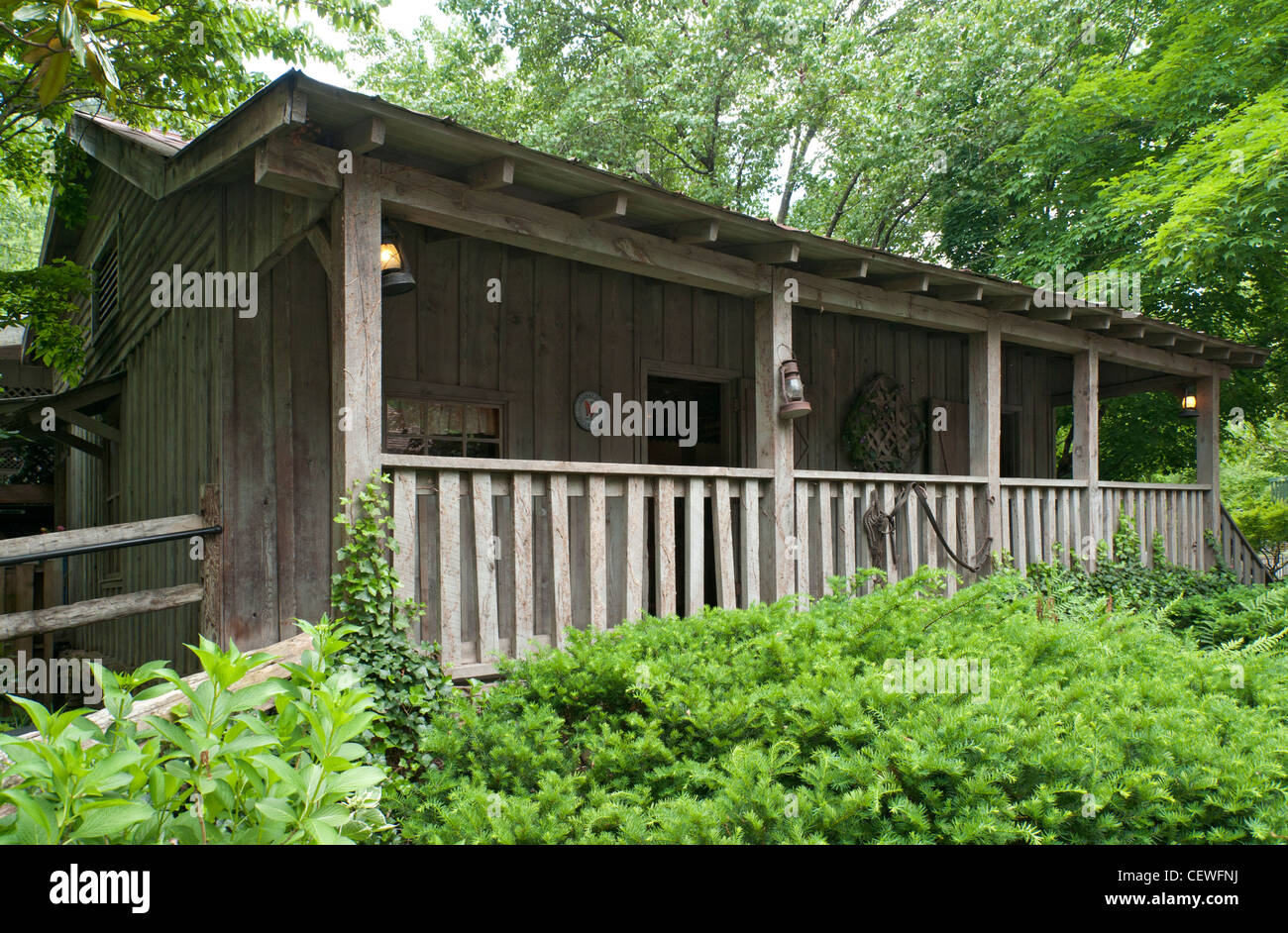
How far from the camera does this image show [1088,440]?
780 centimetres

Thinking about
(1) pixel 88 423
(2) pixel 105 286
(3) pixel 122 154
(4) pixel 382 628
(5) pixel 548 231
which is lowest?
(4) pixel 382 628

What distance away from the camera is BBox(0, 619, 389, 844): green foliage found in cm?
151

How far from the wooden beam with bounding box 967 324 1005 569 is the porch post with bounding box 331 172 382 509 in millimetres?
4986

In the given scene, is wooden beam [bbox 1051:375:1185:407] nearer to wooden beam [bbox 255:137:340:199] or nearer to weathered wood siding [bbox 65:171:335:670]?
weathered wood siding [bbox 65:171:335:670]

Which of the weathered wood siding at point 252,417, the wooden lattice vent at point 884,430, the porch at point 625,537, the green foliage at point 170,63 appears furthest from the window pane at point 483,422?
the wooden lattice vent at point 884,430

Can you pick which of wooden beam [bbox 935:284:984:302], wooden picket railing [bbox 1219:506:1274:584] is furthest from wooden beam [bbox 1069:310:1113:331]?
wooden picket railing [bbox 1219:506:1274:584]

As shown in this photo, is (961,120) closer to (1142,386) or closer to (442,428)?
(1142,386)

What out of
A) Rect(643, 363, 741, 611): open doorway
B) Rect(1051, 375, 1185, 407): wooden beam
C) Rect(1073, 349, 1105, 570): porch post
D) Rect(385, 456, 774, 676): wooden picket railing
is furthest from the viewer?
Rect(1051, 375, 1185, 407): wooden beam

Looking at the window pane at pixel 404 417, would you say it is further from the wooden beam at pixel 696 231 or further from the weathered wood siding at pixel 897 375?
the weathered wood siding at pixel 897 375

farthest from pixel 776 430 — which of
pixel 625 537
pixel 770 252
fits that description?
pixel 625 537

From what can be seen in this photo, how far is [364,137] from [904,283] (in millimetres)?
3950

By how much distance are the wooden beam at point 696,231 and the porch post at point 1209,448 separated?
724 cm

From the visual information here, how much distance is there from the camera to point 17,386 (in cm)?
1377

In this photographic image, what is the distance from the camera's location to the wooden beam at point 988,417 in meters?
6.81
